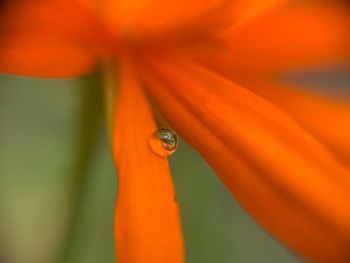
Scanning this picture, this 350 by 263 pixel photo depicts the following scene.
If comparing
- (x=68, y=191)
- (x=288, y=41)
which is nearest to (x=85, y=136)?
(x=68, y=191)

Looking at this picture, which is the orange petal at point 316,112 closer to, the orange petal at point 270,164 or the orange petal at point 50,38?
the orange petal at point 270,164

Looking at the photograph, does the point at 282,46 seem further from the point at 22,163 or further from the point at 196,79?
the point at 22,163

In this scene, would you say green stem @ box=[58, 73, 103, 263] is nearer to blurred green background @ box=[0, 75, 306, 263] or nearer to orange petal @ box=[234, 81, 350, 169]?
blurred green background @ box=[0, 75, 306, 263]

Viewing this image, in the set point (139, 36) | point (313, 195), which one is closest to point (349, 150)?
point (313, 195)

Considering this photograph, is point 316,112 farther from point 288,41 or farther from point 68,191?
point 68,191

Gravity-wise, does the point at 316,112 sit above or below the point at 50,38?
below

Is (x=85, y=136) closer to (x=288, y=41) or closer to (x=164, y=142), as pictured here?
(x=164, y=142)

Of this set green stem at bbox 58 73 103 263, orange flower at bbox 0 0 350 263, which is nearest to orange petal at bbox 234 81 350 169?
orange flower at bbox 0 0 350 263
